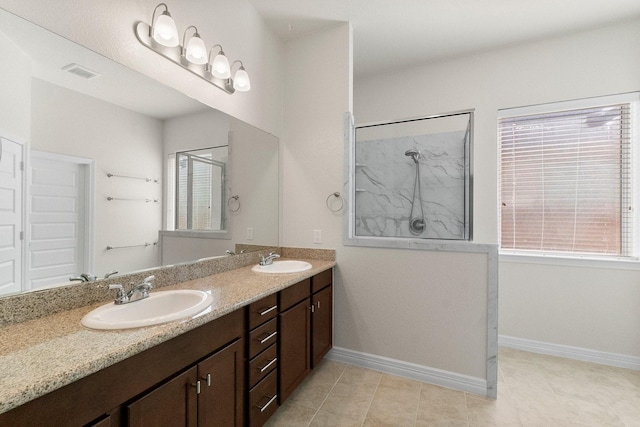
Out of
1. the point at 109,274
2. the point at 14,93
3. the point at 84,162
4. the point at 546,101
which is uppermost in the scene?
the point at 546,101

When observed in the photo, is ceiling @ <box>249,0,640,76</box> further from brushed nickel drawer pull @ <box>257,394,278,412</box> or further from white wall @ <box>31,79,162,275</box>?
brushed nickel drawer pull @ <box>257,394,278,412</box>

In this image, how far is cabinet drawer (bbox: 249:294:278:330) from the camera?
55.7 inches

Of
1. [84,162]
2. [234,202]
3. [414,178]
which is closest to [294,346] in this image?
[234,202]

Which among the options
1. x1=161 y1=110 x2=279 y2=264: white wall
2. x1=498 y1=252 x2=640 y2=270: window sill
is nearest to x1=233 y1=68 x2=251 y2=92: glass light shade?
x1=161 y1=110 x2=279 y2=264: white wall

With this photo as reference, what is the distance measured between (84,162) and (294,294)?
128cm

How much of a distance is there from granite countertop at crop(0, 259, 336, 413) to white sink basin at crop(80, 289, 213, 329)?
3 cm

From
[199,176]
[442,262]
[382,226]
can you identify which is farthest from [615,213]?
[199,176]

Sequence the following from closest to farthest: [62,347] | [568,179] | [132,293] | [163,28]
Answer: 1. [62,347]
2. [132,293]
3. [163,28]
4. [568,179]

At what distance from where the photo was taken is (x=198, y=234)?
1.79 meters

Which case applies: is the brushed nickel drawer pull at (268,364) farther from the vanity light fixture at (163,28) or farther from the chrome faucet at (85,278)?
the vanity light fixture at (163,28)

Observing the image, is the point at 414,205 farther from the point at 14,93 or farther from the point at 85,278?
the point at 14,93

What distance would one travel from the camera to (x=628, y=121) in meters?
2.36

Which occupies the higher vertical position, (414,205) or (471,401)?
(414,205)

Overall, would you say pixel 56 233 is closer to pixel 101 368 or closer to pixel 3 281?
pixel 3 281
